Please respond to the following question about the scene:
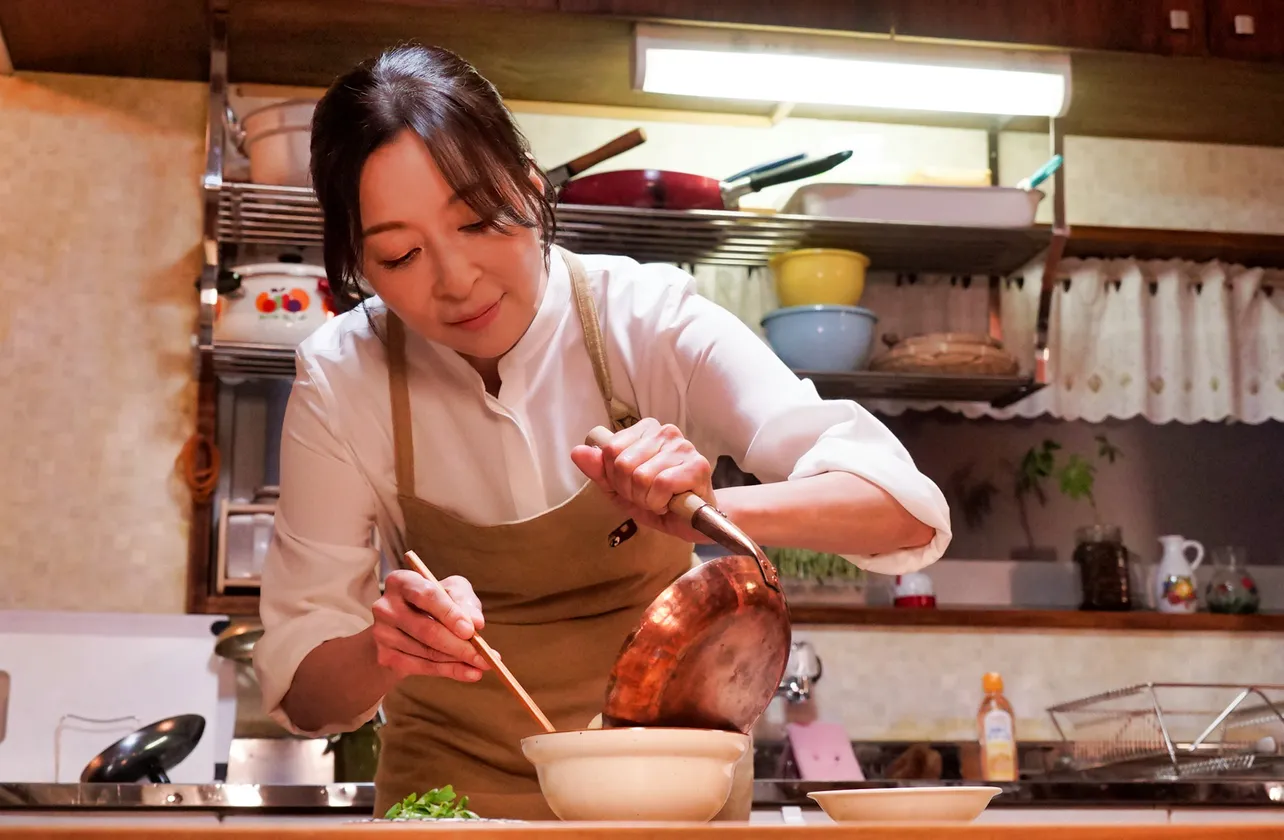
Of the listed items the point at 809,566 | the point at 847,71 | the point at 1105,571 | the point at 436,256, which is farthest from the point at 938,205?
the point at 436,256

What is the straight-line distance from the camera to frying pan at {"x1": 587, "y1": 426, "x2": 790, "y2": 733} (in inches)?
34.5

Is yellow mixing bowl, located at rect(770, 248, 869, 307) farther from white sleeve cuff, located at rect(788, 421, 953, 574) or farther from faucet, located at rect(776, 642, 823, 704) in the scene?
white sleeve cuff, located at rect(788, 421, 953, 574)

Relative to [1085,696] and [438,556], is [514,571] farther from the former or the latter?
[1085,696]

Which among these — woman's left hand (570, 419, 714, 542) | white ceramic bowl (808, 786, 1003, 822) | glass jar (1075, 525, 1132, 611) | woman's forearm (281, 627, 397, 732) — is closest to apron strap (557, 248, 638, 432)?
woman's forearm (281, 627, 397, 732)

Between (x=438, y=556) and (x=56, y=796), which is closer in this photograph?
(x=438, y=556)

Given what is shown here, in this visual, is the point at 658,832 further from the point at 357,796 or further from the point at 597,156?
the point at 597,156

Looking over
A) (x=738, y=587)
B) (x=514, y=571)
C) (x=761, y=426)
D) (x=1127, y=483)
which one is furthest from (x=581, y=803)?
(x=1127, y=483)

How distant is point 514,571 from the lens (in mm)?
1542

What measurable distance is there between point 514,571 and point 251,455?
65.1 inches

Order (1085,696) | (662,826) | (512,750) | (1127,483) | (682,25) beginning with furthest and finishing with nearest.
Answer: (1127,483), (1085,696), (682,25), (512,750), (662,826)

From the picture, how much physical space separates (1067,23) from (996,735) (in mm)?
1524

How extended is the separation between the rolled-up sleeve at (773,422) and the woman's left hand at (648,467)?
9.7 inches

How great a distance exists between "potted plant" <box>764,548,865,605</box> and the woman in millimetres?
1467

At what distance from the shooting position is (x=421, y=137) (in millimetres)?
1321
